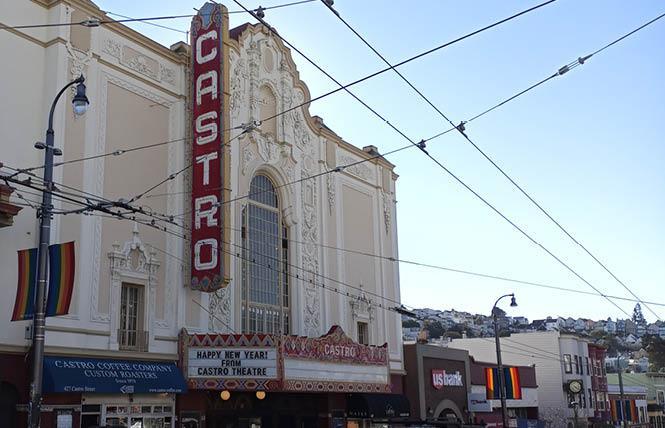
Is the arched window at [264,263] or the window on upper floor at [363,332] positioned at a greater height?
the arched window at [264,263]

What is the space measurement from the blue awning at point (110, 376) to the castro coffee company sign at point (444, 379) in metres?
16.7

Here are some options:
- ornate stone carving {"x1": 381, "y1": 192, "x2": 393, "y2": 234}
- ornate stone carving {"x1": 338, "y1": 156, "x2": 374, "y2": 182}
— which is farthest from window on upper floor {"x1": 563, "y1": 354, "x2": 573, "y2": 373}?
ornate stone carving {"x1": 338, "y1": 156, "x2": 374, "y2": 182}

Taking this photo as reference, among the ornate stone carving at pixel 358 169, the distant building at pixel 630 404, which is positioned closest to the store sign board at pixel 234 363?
the ornate stone carving at pixel 358 169

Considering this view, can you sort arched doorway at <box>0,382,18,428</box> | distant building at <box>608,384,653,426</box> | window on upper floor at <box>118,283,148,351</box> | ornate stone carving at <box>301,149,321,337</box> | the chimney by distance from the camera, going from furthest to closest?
distant building at <box>608,384,653,426</box> < the chimney < ornate stone carving at <box>301,149,321,337</box> < window on upper floor at <box>118,283,148,351</box> < arched doorway at <box>0,382,18,428</box>

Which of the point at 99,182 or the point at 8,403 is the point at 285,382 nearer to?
the point at 8,403

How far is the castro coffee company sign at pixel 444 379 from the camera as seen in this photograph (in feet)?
121

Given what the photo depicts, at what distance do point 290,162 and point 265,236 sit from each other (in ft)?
11.4

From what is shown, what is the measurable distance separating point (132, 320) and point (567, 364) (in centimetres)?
4528

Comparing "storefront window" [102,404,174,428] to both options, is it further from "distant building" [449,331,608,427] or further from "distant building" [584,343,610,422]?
"distant building" [584,343,610,422]

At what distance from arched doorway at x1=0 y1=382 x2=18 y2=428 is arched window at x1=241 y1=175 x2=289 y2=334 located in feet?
29.5

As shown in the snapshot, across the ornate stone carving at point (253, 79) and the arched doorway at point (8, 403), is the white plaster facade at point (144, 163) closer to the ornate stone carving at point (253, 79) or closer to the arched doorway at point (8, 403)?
the ornate stone carving at point (253, 79)

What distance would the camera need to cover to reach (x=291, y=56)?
105 feet

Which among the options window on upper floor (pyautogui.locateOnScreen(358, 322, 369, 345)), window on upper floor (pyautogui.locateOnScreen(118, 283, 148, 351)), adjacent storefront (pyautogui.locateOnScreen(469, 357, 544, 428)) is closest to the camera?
window on upper floor (pyautogui.locateOnScreen(118, 283, 148, 351))

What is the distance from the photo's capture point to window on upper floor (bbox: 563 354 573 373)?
197 ft
